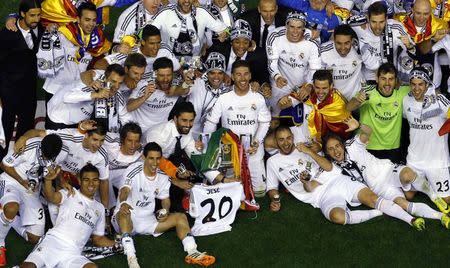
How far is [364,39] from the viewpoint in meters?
14.2

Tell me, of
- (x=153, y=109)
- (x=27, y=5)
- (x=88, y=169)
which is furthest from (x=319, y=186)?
(x=27, y=5)

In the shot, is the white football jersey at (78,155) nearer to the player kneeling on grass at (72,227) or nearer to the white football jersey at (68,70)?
the player kneeling on grass at (72,227)

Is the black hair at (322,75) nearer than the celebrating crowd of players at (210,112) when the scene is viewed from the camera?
No

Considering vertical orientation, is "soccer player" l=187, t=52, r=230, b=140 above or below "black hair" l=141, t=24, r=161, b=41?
below

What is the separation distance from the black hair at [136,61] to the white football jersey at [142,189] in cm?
119

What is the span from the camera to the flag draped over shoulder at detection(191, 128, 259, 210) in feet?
43.8

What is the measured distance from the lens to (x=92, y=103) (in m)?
13.2

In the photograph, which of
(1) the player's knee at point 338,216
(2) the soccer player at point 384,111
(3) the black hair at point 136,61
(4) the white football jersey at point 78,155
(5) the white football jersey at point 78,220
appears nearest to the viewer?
(5) the white football jersey at point 78,220

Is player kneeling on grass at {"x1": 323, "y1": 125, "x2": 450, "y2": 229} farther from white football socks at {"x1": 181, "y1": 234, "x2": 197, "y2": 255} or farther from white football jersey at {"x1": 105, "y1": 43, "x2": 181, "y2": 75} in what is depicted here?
white football jersey at {"x1": 105, "y1": 43, "x2": 181, "y2": 75}

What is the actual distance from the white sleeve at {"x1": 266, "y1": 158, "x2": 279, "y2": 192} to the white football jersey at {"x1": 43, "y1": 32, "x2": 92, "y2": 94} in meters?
2.54

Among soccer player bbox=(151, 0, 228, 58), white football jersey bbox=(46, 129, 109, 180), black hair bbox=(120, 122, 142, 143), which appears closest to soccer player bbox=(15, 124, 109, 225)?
white football jersey bbox=(46, 129, 109, 180)

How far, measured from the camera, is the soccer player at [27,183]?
12.4m

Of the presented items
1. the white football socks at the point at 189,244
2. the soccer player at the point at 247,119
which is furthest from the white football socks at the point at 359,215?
the white football socks at the point at 189,244

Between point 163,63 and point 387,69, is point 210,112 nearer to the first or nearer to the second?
point 163,63
